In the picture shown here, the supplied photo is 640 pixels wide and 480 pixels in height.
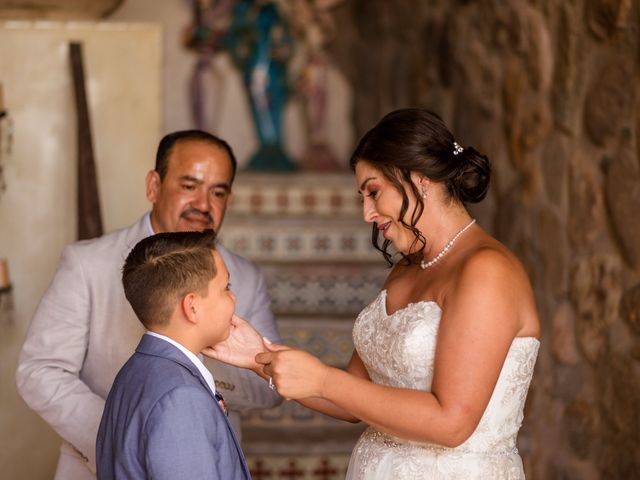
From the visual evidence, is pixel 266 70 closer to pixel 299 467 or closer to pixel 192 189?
pixel 299 467

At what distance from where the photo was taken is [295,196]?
18.7 feet

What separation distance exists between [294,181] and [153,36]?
1.95m

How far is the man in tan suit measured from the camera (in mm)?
2389

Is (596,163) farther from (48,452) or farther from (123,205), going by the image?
(48,452)

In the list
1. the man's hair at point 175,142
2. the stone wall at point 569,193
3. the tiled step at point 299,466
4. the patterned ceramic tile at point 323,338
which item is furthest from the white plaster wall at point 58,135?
the stone wall at point 569,193

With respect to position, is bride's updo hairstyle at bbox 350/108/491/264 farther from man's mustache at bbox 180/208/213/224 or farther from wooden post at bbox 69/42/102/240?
wooden post at bbox 69/42/102/240

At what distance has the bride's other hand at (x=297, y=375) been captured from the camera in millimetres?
2031

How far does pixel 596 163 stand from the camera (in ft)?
10.7

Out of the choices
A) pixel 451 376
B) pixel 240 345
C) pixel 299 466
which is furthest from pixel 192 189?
pixel 299 466

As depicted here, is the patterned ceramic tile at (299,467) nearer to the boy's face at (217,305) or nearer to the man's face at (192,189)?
the man's face at (192,189)

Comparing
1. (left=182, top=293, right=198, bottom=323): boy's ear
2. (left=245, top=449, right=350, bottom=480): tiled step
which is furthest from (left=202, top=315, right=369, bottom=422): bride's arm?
(left=245, top=449, right=350, bottom=480): tiled step

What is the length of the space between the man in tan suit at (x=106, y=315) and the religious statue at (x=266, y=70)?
3.88m

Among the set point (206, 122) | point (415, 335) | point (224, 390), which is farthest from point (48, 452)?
point (206, 122)

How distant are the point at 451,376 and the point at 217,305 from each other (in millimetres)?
527
